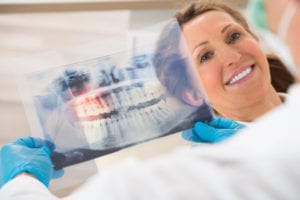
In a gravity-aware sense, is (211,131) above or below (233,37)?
below

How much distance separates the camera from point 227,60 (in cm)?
122

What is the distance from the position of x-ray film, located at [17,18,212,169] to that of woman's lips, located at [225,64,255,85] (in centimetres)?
19

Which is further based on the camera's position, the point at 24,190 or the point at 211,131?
the point at 211,131

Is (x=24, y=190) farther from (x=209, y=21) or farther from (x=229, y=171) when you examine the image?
(x=209, y=21)

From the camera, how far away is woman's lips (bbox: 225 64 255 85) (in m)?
1.25

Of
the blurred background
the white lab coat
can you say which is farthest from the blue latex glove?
the white lab coat

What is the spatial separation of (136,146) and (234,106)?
1.30 ft

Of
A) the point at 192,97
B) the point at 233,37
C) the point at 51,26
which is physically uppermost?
the point at 51,26

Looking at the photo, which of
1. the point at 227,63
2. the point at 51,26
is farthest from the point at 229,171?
the point at 51,26

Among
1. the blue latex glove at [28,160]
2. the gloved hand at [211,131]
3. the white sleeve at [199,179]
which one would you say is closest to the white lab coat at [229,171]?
the white sleeve at [199,179]

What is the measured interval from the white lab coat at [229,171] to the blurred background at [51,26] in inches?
27.4

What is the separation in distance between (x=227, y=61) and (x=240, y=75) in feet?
0.20

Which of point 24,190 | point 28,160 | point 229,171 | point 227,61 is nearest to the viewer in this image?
point 229,171

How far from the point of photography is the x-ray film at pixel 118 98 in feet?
3.28
